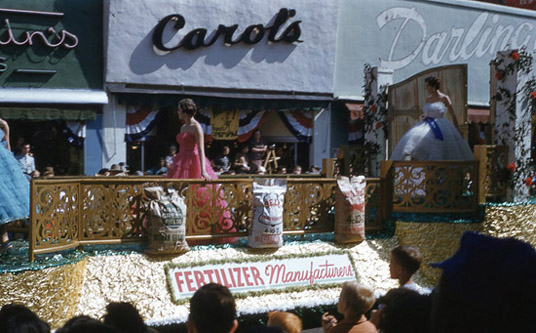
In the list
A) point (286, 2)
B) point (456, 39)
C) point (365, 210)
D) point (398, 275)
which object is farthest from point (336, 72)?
point (398, 275)

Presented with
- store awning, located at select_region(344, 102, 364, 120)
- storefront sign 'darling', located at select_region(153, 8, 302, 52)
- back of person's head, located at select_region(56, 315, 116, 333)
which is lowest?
back of person's head, located at select_region(56, 315, 116, 333)

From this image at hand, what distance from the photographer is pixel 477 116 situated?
1805 cm

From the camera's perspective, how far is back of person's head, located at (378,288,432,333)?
2104mm

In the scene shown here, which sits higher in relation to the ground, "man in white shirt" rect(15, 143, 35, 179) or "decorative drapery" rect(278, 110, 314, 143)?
"decorative drapery" rect(278, 110, 314, 143)

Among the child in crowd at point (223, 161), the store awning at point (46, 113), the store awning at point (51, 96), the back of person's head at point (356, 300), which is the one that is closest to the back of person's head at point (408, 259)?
the back of person's head at point (356, 300)

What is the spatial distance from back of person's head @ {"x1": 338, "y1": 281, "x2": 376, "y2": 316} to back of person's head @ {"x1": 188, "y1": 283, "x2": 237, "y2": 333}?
1202 mm

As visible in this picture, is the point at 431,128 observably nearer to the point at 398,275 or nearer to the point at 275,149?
the point at 398,275

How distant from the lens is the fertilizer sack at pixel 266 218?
254 inches

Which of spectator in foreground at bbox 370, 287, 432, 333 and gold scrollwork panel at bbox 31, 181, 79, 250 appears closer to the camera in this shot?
spectator in foreground at bbox 370, 287, 432, 333

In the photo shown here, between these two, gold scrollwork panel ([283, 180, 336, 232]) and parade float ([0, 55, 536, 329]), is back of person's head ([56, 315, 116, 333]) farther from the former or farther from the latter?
gold scrollwork panel ([283, 180, 336, 232])

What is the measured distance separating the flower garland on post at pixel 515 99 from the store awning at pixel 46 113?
30.0 ft

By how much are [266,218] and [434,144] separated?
2940 mm

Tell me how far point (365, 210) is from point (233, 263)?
81.7 inches

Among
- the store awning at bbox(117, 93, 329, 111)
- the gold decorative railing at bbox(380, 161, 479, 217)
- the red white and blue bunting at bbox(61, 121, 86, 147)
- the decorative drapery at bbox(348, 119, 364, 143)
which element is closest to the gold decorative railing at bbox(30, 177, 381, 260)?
the gold decorative railing at bbox(380, 161, 479, 217)
